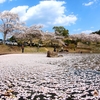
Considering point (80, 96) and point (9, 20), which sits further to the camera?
point (9, 20)

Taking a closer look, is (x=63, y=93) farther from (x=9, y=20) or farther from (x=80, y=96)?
(x=9, y=20)

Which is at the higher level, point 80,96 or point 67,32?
point 67,32

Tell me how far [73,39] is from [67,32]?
3819 mm

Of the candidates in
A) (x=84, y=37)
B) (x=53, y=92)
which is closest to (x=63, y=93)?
(x=53, y=92)

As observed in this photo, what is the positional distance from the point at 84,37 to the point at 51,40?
16.0m

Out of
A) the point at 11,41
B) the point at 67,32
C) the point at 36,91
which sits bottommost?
the point at 36,91

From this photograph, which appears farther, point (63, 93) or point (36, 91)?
point (36, 91)

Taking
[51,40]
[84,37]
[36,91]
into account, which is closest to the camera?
[36,91]

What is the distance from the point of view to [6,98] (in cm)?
558

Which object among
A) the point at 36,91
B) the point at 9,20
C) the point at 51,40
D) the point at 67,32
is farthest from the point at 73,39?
the point at 36,91

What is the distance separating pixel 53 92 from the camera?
6.39m

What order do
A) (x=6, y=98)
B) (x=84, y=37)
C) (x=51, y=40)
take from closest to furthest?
(x=6, y=98) < (x=51, y=40) < (x=84, y=37)

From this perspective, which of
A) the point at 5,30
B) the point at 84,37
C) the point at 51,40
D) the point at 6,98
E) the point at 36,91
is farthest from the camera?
the point at 84,37

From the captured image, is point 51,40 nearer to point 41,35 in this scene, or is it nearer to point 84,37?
point 41,35
